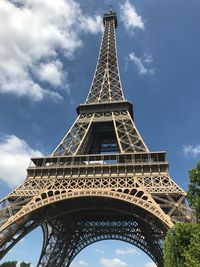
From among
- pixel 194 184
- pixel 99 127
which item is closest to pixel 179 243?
pixel 194 184

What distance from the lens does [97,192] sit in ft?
71.1

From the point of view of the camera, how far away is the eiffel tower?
2097 cm

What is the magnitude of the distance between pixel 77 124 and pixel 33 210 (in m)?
12.0

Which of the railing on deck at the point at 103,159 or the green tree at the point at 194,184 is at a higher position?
the railing on deck at the point at 103,159

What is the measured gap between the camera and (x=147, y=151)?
24578mm

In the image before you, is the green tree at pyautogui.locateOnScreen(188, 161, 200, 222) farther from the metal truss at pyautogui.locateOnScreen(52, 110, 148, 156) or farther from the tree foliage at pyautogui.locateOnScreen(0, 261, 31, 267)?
the tree foliage at pyautogui.locateOnScreen(0, 261, 31, 267)

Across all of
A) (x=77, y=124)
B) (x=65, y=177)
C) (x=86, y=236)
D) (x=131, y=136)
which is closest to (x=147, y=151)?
(x=131, y=136)

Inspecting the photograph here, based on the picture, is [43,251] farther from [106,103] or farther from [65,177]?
[106,103]

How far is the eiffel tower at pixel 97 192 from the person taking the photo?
2097 cm

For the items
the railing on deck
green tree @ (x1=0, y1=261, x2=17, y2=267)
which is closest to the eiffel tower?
the railing on deck

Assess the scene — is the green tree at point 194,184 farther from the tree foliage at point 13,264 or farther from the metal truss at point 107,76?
the tree foliage at point 13,264

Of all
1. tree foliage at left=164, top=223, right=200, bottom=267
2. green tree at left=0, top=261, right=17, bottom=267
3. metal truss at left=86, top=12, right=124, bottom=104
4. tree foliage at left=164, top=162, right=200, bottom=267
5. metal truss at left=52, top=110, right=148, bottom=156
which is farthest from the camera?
green tree at left=0, top=261, right=17, bottom=267

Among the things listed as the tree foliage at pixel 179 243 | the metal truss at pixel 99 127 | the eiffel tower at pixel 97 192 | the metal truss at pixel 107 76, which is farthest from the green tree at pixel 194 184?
the metal truss at pixel 107 76

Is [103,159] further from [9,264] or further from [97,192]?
[9,264]
